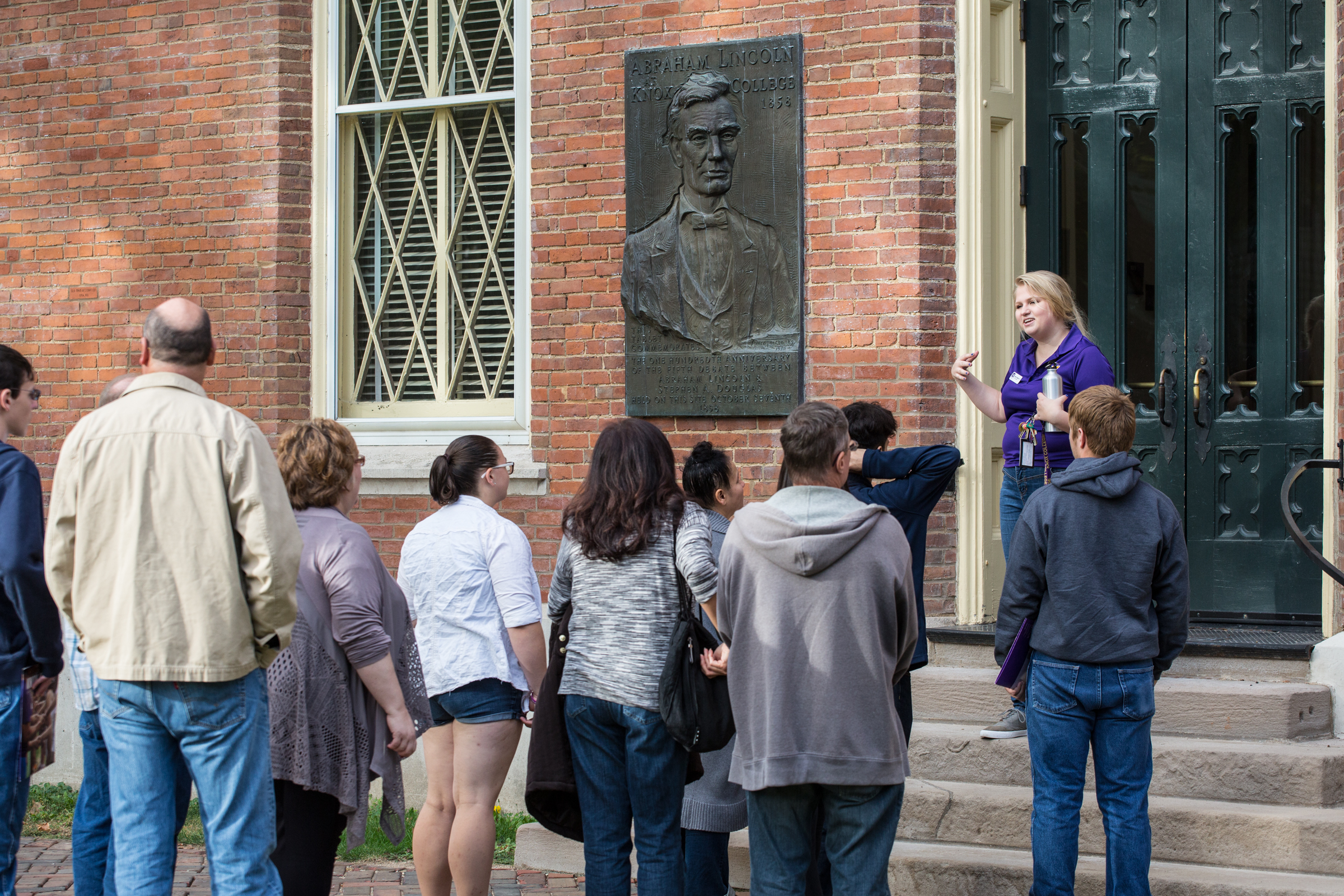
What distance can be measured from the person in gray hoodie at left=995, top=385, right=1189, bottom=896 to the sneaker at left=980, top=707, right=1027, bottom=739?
4.53 feet

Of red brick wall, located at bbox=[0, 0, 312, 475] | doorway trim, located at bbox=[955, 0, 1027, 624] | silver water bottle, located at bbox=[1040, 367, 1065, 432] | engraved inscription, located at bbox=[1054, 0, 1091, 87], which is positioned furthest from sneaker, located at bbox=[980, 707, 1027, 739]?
red brick wall, located at bbox=[0, 0, 312, 475]

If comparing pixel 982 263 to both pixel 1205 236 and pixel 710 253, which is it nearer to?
pixel 1205 236

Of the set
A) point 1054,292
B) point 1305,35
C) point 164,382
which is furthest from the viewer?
point 1305,35

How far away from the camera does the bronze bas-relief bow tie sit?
6875mm

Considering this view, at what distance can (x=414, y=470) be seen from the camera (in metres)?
7.44

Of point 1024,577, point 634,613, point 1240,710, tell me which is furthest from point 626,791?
point 1240,710

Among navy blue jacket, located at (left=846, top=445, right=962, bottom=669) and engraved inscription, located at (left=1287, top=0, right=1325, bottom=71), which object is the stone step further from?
engraved inscription, located at (left=1287, top=0, right=1325, bottom=71)

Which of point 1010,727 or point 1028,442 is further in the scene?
point 1010,727

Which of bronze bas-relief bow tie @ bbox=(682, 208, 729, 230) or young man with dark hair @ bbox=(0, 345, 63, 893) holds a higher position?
bronze bas-relief bow tie @ bbox=(682, 208, 729, 230)

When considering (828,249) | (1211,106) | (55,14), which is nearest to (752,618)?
(828,249)

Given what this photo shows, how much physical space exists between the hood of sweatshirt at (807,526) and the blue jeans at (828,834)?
607 millimetres

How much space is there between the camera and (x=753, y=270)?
22.4 ft

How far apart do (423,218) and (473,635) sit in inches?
155

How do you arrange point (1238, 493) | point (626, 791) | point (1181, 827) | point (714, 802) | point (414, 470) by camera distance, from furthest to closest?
point (414, 470) < point (1238, 493) < point (1181, 827) < point (714, 802) < point (626, 791)
